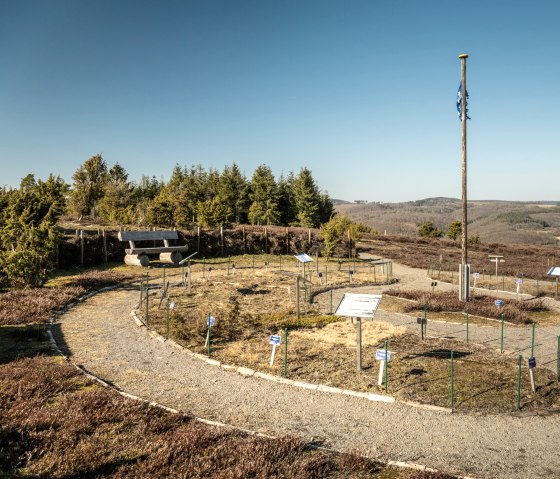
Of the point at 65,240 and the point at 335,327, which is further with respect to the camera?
the point at 65,240

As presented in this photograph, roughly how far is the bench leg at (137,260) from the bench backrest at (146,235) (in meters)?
1.62

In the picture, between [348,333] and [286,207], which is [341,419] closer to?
[348,333]

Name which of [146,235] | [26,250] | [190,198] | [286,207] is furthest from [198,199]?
[26,250]

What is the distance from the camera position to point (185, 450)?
8.20 meters

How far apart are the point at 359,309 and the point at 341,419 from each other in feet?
12.7

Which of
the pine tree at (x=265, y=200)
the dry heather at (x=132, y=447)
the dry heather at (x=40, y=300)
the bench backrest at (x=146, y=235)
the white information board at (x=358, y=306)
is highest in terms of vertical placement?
the pine tree at (x=265, y=200)

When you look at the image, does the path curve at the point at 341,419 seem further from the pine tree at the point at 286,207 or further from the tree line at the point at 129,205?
the pine tree at the point at 286,207

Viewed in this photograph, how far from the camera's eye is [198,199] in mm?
91625

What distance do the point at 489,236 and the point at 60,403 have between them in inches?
8089

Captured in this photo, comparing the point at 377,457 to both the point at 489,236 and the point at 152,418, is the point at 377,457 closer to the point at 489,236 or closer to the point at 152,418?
the point at 152,418

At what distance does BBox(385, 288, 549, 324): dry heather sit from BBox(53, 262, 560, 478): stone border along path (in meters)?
12.1

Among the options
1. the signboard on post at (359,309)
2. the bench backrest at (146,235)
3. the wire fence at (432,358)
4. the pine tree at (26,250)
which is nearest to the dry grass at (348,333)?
the wire fence at (432,358)

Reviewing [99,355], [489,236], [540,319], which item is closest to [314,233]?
[540,319]

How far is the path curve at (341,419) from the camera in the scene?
874 centimetres
